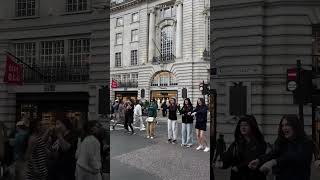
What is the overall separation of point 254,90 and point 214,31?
0.33 m

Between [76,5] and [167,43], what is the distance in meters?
0.87

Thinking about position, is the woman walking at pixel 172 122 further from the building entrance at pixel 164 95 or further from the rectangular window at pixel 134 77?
the rectangular window at pixel 134 77

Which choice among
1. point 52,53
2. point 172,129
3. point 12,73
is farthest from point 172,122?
point 12,73

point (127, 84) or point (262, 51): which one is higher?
point (262, 51)

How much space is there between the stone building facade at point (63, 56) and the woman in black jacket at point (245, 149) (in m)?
0.78

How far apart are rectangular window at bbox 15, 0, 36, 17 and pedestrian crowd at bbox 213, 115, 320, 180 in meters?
1.30

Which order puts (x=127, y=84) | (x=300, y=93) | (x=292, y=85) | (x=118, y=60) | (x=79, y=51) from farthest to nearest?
(x=79, y=51), (x=118, y=60), (x=127, y=84), (x=292, y=85), (x=300, y=93)

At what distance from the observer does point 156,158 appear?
208 centimetres

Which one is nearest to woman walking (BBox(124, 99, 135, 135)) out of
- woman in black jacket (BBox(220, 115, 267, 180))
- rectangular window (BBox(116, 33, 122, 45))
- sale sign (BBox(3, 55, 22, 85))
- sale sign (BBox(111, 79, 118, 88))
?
sale sign (BBox(111, 79, 118, 88))

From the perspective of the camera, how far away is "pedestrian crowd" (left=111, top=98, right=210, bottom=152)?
178 cm

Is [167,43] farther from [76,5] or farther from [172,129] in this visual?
[76,5]

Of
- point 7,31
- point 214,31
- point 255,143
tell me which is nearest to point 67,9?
point 7,31

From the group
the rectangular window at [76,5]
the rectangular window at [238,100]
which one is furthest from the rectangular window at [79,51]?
the rectangular window at [238,100]

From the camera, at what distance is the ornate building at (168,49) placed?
1645 millimetres
